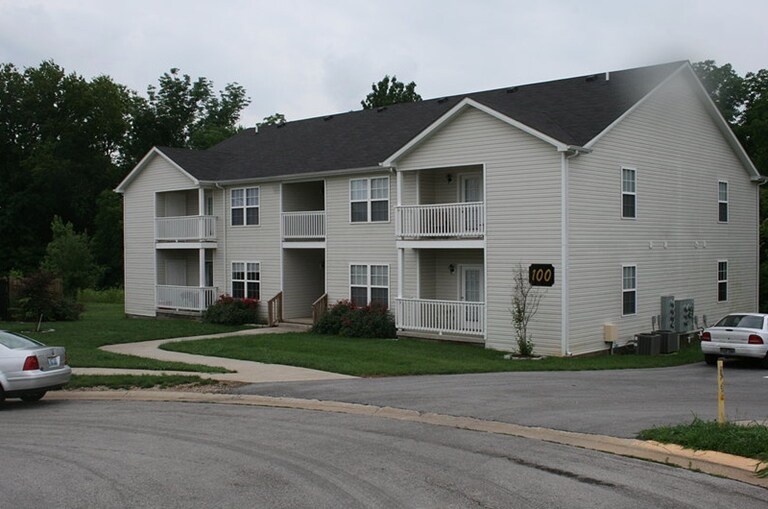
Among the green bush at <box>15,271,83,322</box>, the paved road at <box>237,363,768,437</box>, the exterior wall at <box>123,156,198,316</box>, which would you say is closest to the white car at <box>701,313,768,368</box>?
the paved road at <box>237,363,768,437</box>

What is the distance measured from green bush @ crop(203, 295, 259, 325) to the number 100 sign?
12485mm

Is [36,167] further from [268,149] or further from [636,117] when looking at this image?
[636,117]

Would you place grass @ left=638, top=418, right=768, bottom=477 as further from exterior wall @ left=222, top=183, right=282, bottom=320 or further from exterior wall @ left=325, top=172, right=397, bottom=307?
exterior wall @ left=222, top=183, right=282, bottom=320

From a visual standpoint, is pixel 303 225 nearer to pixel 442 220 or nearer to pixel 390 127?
pixel 390 127

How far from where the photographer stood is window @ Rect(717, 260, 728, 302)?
28578mm

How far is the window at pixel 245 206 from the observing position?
1219 inches

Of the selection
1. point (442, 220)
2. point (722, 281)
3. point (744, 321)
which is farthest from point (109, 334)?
point (722, 281)

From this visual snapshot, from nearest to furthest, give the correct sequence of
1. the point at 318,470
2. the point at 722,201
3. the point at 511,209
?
the point at 318,470
the point at 511,209
the point at 722,201

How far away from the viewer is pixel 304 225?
29.1 meters

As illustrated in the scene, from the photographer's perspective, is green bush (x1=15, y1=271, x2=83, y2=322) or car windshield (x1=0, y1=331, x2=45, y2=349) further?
green bush (x1=15, y1=271, x2=83, y2=322)

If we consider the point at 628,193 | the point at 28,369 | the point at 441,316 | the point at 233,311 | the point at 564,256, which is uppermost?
the point at 628,193

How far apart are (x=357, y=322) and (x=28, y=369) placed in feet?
41.9

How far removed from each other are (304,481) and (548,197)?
14423 mm

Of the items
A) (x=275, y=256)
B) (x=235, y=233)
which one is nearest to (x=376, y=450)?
(x=275, y=256)
